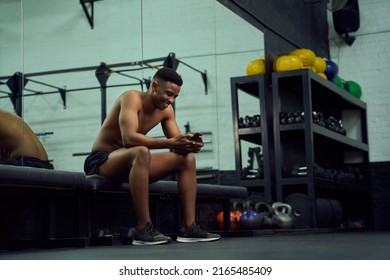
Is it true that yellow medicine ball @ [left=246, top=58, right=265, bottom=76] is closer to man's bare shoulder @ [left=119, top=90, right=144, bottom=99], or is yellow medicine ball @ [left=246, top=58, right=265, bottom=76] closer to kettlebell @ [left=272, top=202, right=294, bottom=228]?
kettlebell @ [left=272, top=202, right=294, bottom=228]

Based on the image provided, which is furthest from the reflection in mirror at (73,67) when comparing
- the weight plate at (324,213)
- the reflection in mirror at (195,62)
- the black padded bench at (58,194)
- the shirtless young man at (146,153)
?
the weight plate at (324,213)

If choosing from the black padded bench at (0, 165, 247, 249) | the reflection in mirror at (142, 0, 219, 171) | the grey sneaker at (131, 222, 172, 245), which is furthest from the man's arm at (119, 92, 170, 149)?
the reflection in mirror at (142, 0, 219, 171)

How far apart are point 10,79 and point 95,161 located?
26.4 inches

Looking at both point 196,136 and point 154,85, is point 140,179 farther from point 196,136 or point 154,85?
point 154,85

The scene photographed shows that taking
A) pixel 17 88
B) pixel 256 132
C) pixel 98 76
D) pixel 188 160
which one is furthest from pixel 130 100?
pixel 256 132

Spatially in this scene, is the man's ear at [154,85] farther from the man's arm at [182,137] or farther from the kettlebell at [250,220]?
the kettlebell at [250,220]

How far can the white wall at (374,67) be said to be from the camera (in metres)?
8.45

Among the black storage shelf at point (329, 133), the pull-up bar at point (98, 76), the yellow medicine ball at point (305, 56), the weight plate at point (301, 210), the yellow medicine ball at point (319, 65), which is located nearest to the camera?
the pull-up bar at point (98, 76)

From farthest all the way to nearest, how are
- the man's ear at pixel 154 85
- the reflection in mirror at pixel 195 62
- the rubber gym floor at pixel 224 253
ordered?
the reflection in mirror at pixel 195 62 < the man's ear at pixel 154 85 < the rubber gym floor at pixel 224 253

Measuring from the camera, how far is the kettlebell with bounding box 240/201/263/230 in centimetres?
532

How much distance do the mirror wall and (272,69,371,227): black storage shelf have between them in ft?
1.64

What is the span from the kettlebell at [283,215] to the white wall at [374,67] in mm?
3173

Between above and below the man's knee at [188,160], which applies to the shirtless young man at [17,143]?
above
